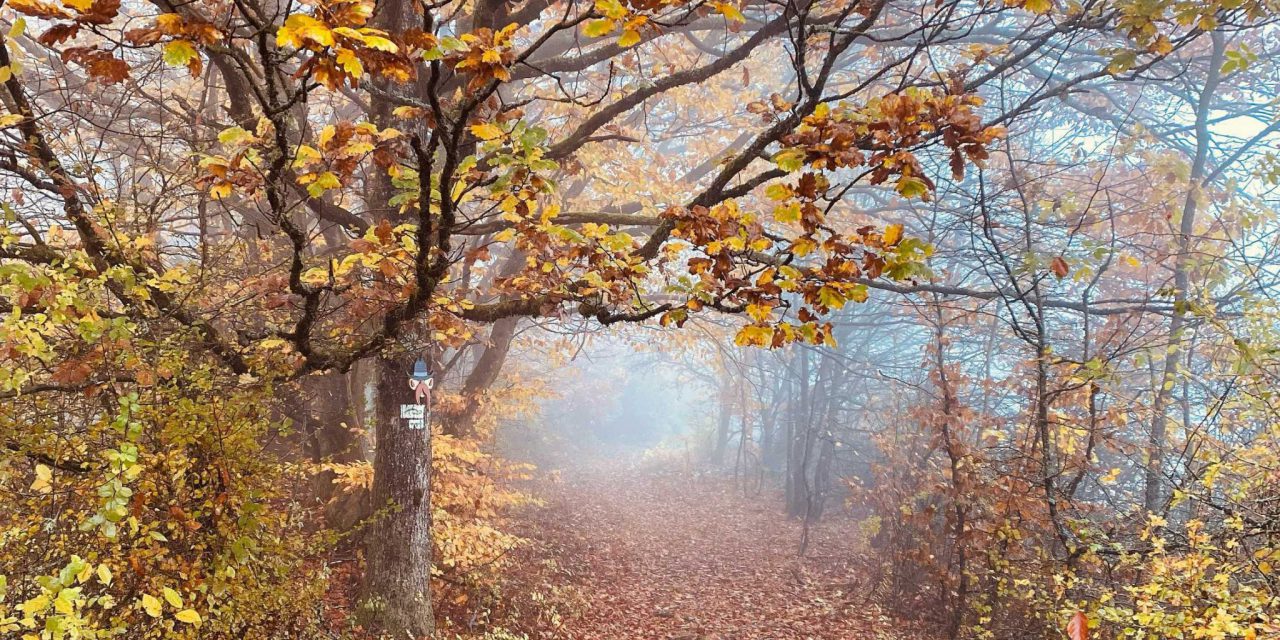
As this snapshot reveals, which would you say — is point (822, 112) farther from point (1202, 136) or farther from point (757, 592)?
point (757, 592)

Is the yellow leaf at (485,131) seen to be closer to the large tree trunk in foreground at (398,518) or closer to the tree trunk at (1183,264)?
the large tree trunk in foreground at (398,518)

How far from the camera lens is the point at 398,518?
5.59 meters

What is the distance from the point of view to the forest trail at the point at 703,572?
7.63 meters

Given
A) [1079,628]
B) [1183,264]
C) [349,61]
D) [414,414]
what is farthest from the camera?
[1183,264]

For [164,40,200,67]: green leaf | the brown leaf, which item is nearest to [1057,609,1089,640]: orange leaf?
the brown leaf

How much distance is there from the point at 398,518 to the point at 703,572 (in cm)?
610

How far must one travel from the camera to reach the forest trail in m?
7.63

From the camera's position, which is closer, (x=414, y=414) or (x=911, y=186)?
(x=911, y=186)

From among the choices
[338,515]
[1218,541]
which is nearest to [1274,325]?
[1218,541]

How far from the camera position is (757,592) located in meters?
9.16

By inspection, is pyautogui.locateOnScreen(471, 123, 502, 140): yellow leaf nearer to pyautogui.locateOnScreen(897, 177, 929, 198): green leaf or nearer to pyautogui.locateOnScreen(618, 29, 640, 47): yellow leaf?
pyautogui.locateOnScreen(618, 29, 640, 47): yellow leaf

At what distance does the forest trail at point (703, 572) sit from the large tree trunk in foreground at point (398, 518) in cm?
193

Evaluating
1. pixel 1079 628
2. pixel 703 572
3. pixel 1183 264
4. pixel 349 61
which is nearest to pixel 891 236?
pixel 349 61

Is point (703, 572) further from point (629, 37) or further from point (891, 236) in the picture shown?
point (629, 37)
